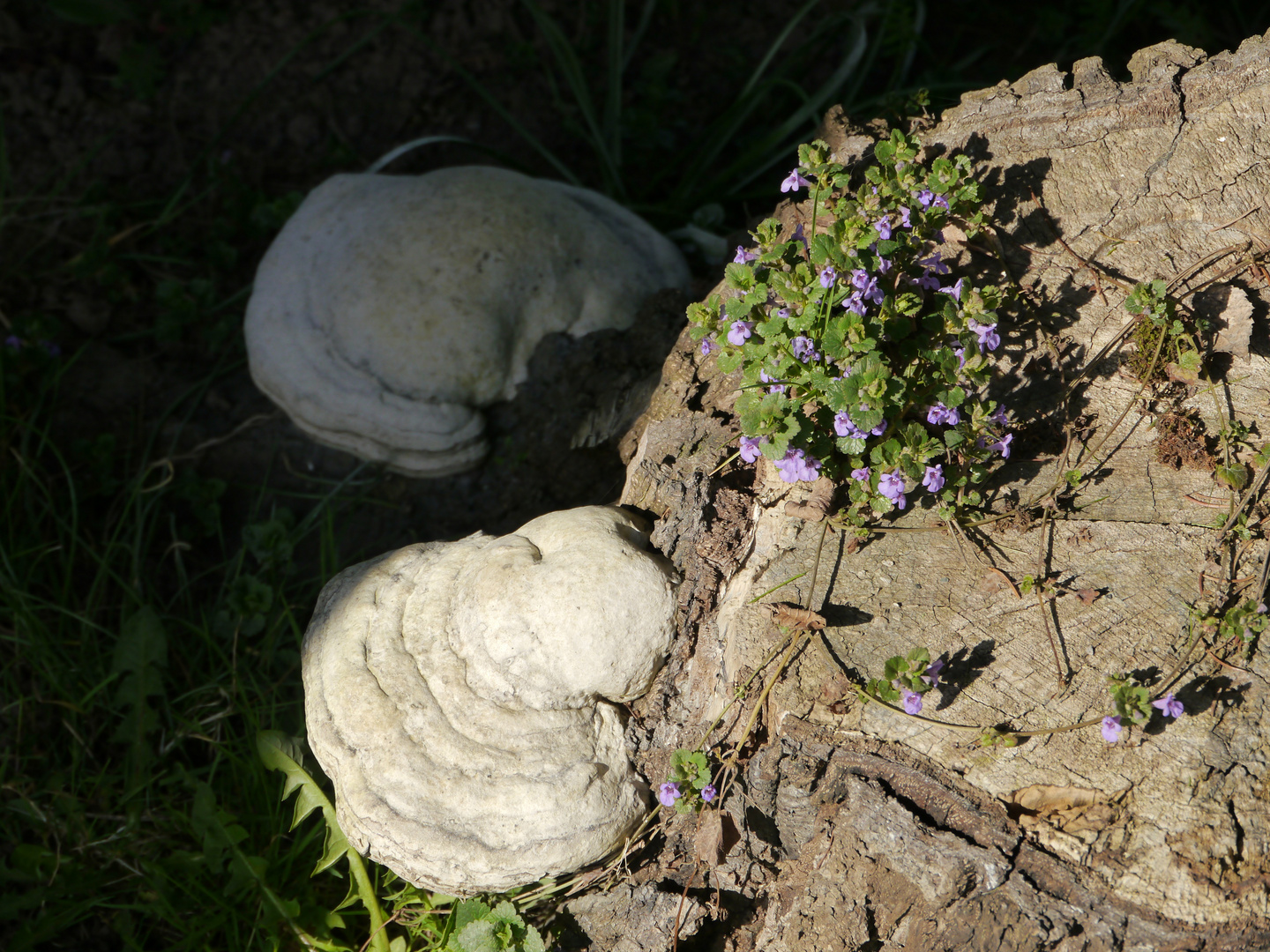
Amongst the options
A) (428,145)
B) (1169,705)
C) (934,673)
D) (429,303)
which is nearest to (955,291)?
(934,673)

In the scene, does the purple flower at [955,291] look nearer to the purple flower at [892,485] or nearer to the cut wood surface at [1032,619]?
the cut wood surface at [1032,619]

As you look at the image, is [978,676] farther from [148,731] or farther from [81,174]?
[81,174]

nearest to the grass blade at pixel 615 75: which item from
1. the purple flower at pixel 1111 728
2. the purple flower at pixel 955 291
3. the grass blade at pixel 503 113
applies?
the grass blade at pixel 503 113

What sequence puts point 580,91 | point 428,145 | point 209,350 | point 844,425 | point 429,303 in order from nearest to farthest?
point 844,425 < point 429,303 < point 209,350 < point 580,91 < point 428,145

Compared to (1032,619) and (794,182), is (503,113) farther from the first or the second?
(1032,619)

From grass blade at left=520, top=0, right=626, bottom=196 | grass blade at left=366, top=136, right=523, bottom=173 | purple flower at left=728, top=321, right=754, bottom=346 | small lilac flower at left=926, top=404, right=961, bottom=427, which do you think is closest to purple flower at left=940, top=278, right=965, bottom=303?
small lilac flower at left=926, top=404, right=961, bottom=427

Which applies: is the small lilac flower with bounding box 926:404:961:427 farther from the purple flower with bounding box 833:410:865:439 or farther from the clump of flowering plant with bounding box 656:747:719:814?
the clump of flowering plant with bounding box 656:747:719:814
